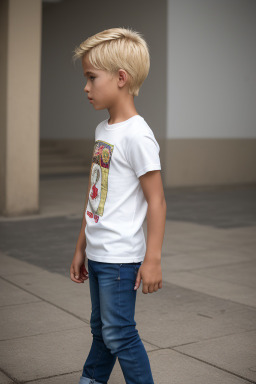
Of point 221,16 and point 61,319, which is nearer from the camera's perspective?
point 61,319

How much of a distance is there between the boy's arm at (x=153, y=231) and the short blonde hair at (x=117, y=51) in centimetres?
44

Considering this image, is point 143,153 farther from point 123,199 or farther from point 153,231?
point 153,231

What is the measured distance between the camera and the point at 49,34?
17516 millimetres

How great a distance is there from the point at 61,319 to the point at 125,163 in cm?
199

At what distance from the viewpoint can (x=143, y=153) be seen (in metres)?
2.50

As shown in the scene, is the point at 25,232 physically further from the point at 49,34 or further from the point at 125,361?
the point at 49,34

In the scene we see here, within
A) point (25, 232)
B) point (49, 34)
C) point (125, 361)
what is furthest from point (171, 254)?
point (49, 34)

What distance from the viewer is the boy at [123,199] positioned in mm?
2521

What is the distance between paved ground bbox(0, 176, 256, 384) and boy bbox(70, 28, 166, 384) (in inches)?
32.9

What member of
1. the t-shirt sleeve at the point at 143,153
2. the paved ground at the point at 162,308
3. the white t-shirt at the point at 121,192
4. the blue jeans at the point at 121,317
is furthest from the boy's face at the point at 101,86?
the paved ground at the point at 162,308

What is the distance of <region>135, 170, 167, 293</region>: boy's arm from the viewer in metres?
2.51

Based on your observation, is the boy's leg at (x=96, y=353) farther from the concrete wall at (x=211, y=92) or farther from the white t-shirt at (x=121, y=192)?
the concrete wall at (x=211, y=92)

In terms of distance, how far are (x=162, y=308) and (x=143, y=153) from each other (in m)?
2.25

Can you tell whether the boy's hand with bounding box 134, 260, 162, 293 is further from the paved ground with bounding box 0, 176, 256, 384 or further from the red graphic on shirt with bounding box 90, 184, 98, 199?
the paved ground with bounding box 0, 176, 256, 384
